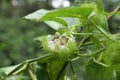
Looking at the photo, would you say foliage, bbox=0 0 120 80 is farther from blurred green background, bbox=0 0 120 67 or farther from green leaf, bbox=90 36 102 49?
blurred green background, bbox=0 0 120 67

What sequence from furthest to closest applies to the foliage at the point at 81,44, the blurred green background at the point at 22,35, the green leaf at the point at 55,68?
the blurred green background at the point at 22,35, the green leaf at the point at 55,68, the foliage at the point at 81,44

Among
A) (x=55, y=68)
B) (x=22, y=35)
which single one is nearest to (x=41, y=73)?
(x=55, y=68)

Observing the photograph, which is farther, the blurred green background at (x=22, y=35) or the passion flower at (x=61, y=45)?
the blurred green background at (x=22, y=35)

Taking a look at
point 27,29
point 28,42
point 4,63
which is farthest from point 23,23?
point 4,63

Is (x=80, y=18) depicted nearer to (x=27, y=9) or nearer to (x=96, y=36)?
(x=96, y=36)

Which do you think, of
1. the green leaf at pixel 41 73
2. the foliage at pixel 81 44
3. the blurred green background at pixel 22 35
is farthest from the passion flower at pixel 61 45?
the blurred green background at pixel 22 35

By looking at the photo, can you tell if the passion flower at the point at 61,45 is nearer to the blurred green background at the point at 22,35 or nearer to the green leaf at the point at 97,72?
the green leaf at the point at 97,72

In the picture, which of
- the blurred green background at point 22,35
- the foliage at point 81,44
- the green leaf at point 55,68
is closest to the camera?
the foliage at point 81,44

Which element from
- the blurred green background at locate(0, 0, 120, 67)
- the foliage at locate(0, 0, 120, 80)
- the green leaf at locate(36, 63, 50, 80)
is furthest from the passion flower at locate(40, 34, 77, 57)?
the blurred green background at locate(0, 0, 120, 67)
